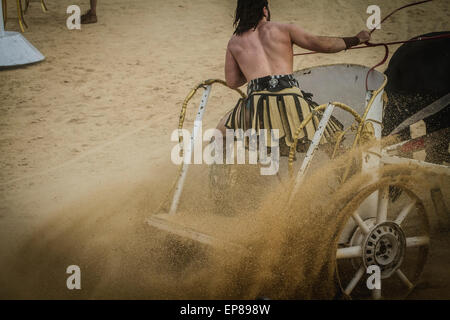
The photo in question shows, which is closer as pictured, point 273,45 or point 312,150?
point 312,150

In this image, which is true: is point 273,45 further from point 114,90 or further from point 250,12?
point 114,90

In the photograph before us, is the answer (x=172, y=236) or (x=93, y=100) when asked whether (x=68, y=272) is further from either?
(x=93, y=100)

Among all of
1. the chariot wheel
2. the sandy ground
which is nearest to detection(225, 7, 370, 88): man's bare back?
the chariot wheel

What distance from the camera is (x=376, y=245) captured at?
2.84 m

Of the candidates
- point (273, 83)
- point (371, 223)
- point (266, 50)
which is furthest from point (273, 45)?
point (371, 223)

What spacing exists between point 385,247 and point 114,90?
15.3 feet

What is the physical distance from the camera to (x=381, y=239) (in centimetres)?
287

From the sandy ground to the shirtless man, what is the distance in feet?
4.08

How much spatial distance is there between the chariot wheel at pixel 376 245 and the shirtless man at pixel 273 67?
59 cm

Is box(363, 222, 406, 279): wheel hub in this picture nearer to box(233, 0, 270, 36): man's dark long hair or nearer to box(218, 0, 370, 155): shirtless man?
box(218, 0, 370, 155): shirtless man

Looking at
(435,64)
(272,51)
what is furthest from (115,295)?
(435,64)

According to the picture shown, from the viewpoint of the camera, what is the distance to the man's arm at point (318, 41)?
3.18 metres

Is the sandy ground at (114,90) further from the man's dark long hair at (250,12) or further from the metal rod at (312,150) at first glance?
the man's dark long hair at (250,12)

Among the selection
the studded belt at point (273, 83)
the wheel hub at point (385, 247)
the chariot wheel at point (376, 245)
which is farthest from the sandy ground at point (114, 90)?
the studded belt at point (273, 83)
